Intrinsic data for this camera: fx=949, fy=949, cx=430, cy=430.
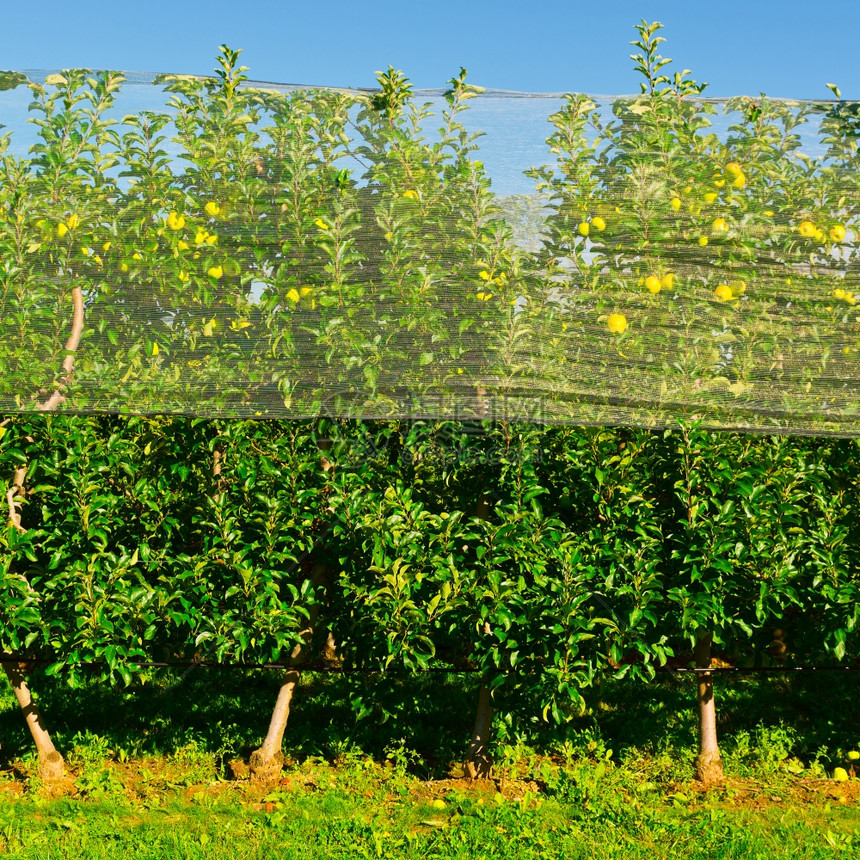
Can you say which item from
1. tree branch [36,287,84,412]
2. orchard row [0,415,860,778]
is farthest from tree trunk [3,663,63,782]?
tree branch [36,287,84,412]

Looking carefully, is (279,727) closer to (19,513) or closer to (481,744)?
(481,744)

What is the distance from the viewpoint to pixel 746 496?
359 centimetres

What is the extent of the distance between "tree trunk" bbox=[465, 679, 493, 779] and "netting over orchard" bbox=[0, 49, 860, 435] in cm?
139

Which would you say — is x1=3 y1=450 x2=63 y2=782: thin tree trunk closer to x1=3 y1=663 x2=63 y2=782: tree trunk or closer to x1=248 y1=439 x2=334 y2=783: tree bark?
x1=3 y1=663 x2=63 y2=782: tree trunk

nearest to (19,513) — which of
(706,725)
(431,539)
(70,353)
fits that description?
(70,353)

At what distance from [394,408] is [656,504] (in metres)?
1.17

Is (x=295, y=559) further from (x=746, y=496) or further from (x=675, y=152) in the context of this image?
(x=675, y=152)

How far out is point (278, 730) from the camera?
4105 mm

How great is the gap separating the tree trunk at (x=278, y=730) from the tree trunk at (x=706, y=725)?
1.66 m

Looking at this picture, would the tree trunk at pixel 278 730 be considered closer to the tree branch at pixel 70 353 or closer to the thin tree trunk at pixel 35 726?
the thin tree trunk at pixel 35 726

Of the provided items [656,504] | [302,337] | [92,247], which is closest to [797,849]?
[656,504]

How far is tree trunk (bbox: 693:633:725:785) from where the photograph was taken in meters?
4.07

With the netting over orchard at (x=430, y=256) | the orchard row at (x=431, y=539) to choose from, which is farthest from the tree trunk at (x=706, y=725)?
the netting over orchard at (x=430, y=256)

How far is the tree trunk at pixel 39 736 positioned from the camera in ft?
13.1
